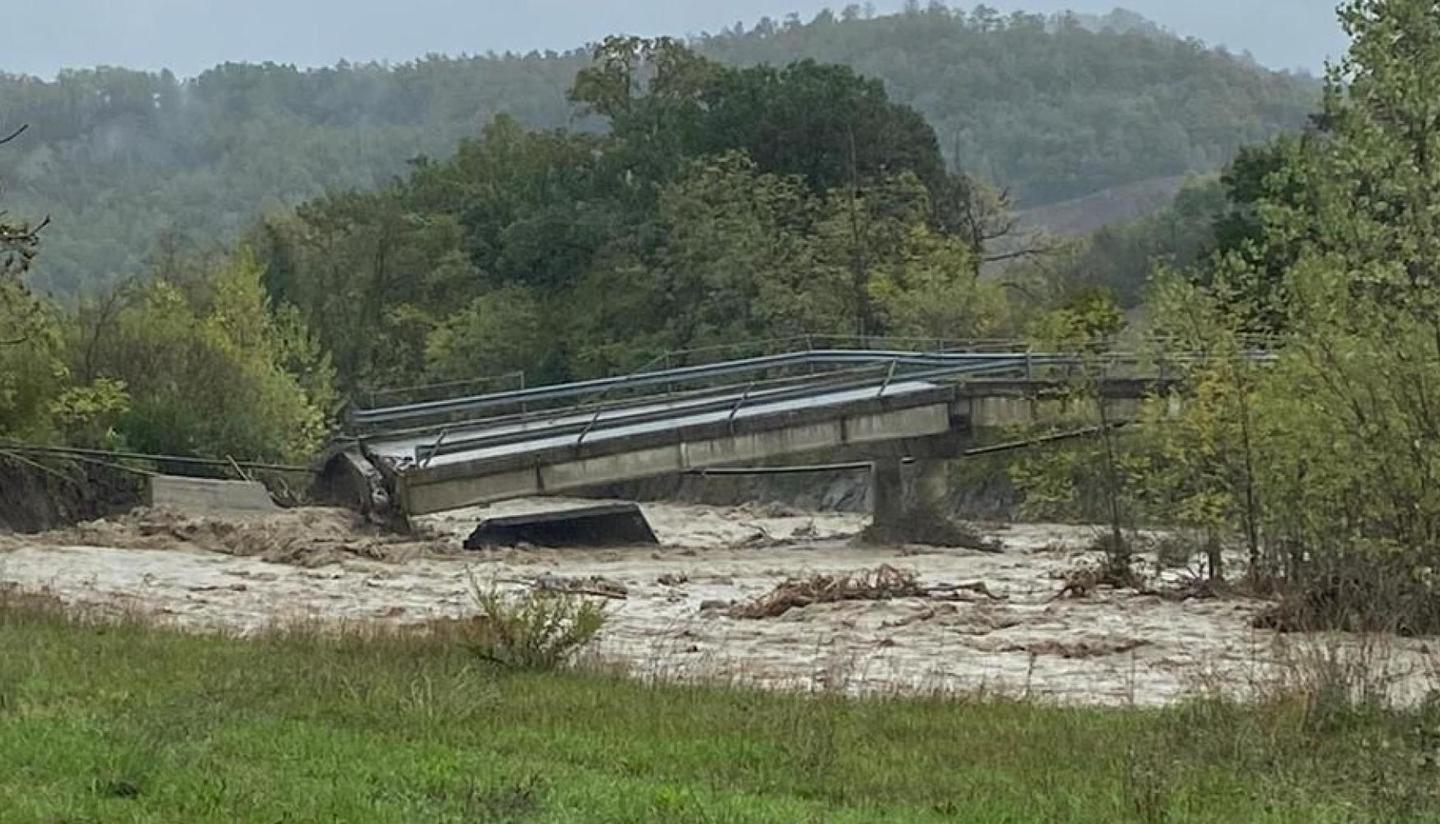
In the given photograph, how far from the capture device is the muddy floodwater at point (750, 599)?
20.0 meters

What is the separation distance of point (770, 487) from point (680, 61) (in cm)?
2306

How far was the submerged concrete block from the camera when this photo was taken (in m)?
45.8

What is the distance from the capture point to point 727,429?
4431 cm

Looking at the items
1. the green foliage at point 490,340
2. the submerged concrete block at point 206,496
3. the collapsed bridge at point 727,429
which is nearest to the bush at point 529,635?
the collapsed bridge at point 727,429

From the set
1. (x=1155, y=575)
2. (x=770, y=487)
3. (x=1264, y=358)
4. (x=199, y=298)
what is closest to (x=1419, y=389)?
(x=1264, y=358)

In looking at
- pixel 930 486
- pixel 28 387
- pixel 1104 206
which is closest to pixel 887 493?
pixel 930 486

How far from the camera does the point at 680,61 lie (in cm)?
8094

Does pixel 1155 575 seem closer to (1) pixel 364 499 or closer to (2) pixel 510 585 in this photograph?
(2) pixel 510 585

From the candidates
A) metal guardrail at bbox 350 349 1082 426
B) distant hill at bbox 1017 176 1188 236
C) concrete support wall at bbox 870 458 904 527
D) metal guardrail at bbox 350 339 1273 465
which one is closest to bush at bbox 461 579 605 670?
metal guardrail at bbox 350 339 1273 465

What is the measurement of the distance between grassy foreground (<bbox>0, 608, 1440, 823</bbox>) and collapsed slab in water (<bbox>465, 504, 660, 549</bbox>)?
2796cm

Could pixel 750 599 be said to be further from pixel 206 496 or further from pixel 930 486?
pixel 206 496

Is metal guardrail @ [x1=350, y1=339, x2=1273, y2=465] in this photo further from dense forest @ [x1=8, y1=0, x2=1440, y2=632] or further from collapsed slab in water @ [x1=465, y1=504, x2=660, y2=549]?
collapsed slab in water @ [x1=465, y1=504, x2=660, y2=549]

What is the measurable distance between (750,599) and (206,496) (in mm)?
20270

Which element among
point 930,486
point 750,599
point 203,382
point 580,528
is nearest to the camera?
point 750,599
